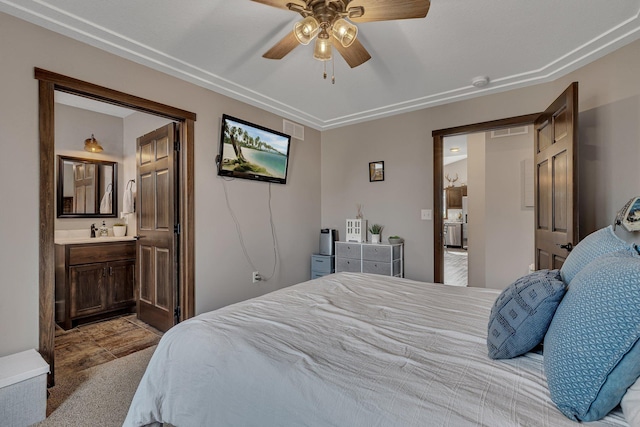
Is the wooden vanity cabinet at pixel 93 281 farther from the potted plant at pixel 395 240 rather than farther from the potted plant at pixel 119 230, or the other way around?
the potted plant at pixel 395 240

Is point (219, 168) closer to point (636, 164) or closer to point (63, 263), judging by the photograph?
point (63, 263)

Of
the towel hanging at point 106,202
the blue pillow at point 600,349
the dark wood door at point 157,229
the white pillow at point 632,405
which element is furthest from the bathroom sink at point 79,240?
the white pillow at point 632,405

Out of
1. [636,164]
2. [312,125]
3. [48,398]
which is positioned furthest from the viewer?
[312,125]

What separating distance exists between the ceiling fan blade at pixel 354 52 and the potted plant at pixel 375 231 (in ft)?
7.29

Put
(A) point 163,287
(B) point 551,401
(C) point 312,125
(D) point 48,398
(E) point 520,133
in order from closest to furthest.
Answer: (B) point 551,401 < (D) point 48,398 < (A) point 163,287 < (E) point 520,133 < (C) point 312,125

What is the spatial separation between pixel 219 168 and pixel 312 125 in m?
1.78

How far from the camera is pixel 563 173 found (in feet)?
7.86

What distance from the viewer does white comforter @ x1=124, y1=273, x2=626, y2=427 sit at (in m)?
0.80

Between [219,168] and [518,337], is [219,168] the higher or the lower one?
the higher one

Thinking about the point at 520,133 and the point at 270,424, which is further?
the point at 520,133

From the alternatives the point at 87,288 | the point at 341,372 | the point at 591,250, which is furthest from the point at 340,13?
the point at 87,288

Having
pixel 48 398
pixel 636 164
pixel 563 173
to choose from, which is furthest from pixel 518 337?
pixel 48 398

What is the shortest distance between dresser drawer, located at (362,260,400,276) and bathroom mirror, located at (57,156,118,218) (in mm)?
3512

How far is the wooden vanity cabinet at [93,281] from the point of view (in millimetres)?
3213
